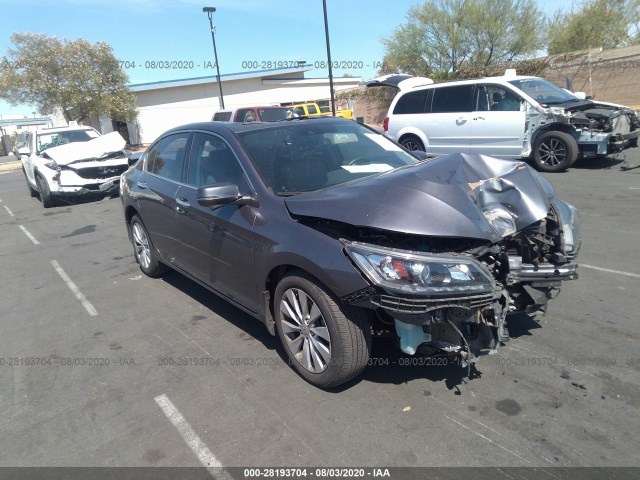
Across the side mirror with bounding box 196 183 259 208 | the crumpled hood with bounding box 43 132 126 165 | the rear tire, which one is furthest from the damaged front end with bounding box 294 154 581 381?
the rear tire

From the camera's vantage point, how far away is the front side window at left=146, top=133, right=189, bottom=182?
451 cm

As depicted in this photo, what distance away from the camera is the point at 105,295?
5.18 meters

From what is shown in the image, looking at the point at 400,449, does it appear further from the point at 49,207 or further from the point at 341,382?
the point at 49,207

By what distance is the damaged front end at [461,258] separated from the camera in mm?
2586

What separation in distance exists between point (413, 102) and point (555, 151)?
353cm

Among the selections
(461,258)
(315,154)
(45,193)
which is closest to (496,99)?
(315,154)

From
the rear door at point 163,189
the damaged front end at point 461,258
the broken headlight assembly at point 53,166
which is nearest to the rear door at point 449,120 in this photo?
the rear door at point 163,189

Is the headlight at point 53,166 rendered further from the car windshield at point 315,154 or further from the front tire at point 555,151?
the front tire at point 555,151

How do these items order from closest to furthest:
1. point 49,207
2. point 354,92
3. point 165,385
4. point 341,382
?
point 341,382 → point 165,385 → point 49,207 → point 354,92

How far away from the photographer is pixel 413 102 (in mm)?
11617

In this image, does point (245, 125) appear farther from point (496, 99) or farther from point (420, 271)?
point (496, 99)

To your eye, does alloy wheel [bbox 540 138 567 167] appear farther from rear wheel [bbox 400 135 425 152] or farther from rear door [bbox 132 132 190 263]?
rear door [bbox 132 132 190 263]

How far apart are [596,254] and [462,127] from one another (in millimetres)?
6188

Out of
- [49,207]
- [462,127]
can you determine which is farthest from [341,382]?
[49,207]
